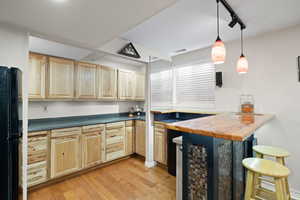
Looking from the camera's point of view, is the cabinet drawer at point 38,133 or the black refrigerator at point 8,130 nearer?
the black refrigerator at point 8,130

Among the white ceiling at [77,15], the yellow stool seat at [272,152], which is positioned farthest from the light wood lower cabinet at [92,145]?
the yellow stool seat at [272,152]

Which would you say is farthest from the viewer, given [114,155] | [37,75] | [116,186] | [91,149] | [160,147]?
[114,155]

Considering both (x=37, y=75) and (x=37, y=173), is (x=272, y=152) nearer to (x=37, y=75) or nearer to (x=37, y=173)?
(x=37, y=173)

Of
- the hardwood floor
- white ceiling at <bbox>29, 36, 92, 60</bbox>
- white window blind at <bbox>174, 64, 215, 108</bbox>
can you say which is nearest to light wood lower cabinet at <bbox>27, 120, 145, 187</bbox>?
the hardwood floor

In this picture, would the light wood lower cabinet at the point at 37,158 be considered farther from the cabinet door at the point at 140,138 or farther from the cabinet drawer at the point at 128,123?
the cabinet door at the point at 140,138

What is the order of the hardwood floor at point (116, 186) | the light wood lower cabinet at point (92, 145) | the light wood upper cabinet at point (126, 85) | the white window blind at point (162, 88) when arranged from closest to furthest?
the hardwood floor at point (116, 186) < the light wood lower cabinet at point (92, 145) < the white window blind at point (162, 88) < the light wood upper cabinet at point (126, 85)

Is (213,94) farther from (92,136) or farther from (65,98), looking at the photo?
(65,98)

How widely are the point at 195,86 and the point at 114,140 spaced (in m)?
2.13

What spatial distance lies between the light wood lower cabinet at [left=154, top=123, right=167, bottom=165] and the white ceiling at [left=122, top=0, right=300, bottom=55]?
1.68 meters

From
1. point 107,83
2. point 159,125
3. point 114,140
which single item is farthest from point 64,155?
point 159,125

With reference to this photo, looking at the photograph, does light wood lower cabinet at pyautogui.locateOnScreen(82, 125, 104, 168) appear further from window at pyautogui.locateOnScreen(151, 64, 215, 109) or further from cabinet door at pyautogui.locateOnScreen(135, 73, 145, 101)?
cabinet door at pyautogui.locateOnScreen(135, 73, 145, 101)

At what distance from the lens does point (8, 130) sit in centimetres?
114

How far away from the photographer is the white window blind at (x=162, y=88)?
11.1 feet

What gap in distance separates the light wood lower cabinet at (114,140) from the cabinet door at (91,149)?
0.17 m
